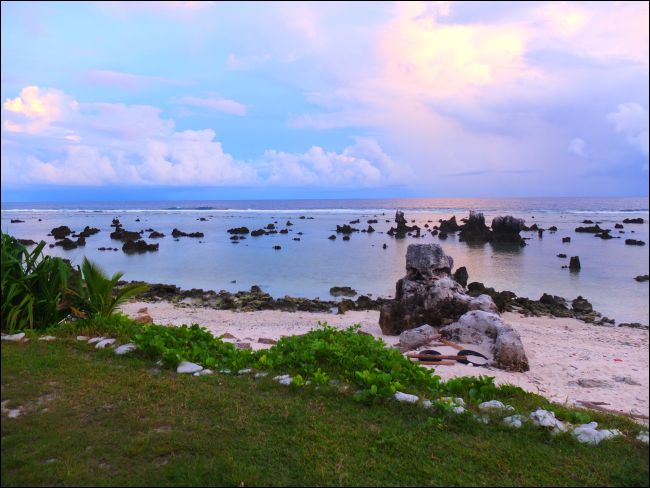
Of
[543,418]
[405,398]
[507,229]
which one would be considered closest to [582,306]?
[543,418]

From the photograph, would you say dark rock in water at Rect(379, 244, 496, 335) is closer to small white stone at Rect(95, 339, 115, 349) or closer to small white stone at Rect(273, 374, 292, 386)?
small white stone at Rect(273, 374, 292, 386)

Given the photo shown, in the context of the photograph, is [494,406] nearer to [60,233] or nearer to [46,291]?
[46,291]

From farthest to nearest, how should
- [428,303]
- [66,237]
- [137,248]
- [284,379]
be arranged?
[66,237] < [137,248] < [428,303] < [284,379]

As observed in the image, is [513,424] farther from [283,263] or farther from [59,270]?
[283,263]

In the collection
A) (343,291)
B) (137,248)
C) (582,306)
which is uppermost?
(137,248)

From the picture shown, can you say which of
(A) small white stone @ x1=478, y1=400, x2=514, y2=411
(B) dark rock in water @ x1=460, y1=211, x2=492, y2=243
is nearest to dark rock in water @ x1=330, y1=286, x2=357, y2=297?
(A) small white stone @ x1=478, y1=400, x2=514, y2=411

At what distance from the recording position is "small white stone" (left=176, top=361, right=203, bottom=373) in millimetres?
7251

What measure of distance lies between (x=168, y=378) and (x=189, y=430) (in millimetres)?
1782

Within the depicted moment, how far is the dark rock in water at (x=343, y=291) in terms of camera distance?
71.7 ft

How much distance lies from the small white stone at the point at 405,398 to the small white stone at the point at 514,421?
1127 mm

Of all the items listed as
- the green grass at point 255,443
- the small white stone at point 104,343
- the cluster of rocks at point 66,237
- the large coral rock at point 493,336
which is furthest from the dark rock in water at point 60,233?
the green grass at point 255,443

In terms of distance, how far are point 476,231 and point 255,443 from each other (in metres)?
48.2

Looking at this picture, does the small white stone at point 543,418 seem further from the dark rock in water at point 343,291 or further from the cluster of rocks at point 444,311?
the dark rock in water at point 343,291

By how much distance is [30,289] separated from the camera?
30.4 feet
